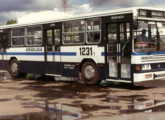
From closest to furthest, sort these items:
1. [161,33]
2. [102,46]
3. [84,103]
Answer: [84,103] < [161,33] < [102,46]

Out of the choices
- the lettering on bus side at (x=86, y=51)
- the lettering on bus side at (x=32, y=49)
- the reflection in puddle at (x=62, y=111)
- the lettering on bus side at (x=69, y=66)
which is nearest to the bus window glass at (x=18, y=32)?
the lettering on bus side at (x=32, y=49)

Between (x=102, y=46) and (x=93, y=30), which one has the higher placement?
(x=93, y=30)

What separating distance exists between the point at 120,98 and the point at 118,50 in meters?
2.54

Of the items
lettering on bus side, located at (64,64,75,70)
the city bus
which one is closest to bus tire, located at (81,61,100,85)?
the city bus

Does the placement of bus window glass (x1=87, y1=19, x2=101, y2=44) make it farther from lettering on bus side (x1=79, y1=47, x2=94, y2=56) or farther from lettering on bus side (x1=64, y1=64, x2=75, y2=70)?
lettering on bus side (x1=64, y1=64, x2=75, y2=70)

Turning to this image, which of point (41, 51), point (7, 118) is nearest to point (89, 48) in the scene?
point (41, 51)

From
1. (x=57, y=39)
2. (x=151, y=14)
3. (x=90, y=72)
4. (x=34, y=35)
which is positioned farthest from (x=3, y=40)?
(x=151, y=14)

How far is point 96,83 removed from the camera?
13.8m

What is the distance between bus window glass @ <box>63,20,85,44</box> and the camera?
14227 mm

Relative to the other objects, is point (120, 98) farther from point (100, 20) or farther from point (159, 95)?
point (100, 20)

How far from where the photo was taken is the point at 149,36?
12.6m

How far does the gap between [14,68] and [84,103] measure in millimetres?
9763

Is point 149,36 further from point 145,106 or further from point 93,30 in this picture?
point 145,106

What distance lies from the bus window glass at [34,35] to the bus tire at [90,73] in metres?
3.38
